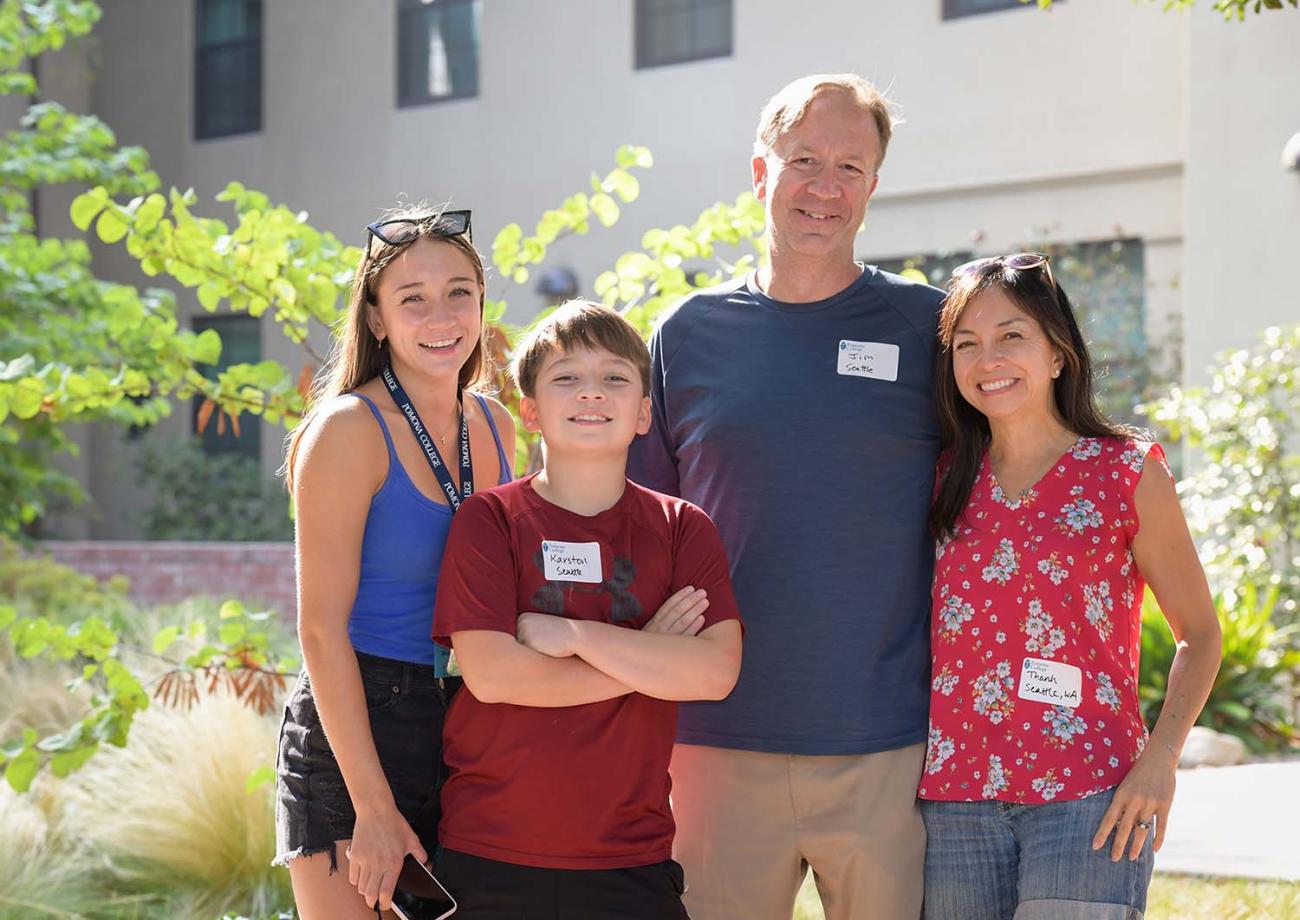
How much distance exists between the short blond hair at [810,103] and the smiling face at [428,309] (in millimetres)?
849

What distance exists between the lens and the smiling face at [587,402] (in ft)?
8.71

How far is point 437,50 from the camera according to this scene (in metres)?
12.8

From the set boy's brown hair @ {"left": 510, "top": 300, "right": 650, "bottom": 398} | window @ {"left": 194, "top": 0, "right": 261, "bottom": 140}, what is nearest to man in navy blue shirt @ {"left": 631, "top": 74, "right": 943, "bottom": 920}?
boy's brown hair @ {"left": 510, "top": 300, "right": 650, "bottom": 398}

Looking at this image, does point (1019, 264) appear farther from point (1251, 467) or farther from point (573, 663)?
point (1251, 467)

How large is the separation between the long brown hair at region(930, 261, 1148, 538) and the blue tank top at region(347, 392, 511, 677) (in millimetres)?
1072

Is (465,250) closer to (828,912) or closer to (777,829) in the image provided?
(777,829)

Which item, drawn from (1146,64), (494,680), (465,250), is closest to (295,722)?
(494,680)

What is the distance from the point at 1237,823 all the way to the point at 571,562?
164 inches

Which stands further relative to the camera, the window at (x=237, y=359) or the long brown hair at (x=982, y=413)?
the window at (x=237, y=359)

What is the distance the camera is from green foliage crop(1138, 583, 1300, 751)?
295 inches

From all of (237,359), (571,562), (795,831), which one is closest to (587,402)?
(571,562)

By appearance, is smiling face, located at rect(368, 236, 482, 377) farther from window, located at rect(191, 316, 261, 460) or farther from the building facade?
window, located at rect(191, 316, 261, 460)

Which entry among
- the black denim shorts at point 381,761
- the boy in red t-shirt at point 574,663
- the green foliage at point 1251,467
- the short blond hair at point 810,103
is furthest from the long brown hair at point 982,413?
the green foliage at point 1251,467

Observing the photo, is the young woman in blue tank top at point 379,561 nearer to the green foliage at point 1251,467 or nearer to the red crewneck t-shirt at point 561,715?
the red crewneck t-shirt at point 561,715
